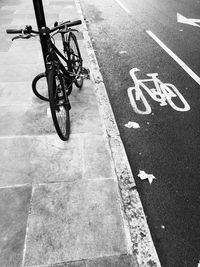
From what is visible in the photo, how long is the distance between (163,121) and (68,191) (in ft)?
8.07

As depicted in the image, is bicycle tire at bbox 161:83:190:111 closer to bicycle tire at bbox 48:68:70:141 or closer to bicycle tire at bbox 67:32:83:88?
bicycle tire at bbox 67:32:83:88

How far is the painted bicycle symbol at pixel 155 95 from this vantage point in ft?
18.4

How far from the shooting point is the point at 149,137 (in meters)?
4.88

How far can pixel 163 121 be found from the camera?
5250 mm

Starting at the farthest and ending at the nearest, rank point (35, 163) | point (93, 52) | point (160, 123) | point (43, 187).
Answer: point (93, 52) < point (160, 123) < point (35, 163) < point (43, 187)

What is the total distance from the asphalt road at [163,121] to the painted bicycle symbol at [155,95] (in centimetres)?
3

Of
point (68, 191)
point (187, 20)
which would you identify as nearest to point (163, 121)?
point (68, 191)

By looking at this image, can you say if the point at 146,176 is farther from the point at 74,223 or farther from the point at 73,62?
the point at 73,62

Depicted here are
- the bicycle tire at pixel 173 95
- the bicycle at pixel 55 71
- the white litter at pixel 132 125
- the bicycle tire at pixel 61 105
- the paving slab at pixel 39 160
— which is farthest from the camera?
the bicycle tire at pixel 173 95

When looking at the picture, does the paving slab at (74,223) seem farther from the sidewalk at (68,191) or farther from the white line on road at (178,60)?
the white line on road at (178,60)

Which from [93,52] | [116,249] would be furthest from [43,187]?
[93,52]

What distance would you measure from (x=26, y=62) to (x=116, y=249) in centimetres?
584

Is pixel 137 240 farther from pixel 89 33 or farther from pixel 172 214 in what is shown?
pixel 89 33

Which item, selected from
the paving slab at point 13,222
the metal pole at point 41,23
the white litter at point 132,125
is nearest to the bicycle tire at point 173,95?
the white litter at point 132,125
